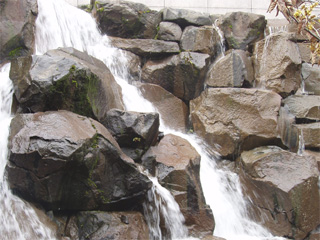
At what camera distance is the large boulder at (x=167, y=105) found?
283 inches

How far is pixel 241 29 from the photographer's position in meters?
8.73

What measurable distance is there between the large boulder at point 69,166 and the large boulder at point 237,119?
264 cm

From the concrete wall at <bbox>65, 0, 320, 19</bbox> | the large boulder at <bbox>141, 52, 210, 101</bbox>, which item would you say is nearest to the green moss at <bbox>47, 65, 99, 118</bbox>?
the large boulder at <bbox>141, 52, 210, 101</bbox>

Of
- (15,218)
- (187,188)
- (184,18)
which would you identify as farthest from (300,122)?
(15,218)

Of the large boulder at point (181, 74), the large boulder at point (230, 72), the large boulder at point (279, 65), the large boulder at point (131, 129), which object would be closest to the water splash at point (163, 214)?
the large boulder at point (131, 129)

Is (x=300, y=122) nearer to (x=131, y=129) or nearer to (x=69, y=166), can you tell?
(x=131, y=129)

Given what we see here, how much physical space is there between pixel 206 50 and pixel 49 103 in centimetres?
472

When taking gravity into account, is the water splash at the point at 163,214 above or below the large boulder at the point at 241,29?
below

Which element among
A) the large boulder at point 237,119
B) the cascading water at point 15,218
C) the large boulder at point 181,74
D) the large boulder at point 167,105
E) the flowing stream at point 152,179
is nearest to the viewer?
the cascading water at point 15,218

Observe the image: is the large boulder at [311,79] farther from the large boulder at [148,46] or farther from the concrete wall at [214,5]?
the concrete wall at [214,5]

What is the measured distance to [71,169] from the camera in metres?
3.88

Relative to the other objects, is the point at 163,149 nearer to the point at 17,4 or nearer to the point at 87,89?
the point at 87,89

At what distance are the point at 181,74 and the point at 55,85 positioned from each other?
3.73 metres

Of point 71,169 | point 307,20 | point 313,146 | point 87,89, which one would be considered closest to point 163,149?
point 87,89
